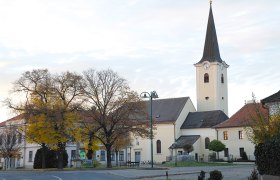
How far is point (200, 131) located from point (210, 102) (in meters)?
10.4

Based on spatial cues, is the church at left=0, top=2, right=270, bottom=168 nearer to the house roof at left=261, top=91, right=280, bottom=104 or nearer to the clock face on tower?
the clock face on tower

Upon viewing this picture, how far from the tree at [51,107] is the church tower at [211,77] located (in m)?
41.9

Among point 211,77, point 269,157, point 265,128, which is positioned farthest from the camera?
point 211,77

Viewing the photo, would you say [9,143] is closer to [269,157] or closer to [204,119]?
[204,119]

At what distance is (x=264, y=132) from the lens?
24.4 meters

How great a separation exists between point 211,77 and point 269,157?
69.5 meters

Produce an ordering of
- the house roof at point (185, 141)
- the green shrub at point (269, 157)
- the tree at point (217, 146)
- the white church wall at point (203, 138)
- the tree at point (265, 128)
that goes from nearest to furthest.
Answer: the green shrub at point (269, 157) < the tree at point (265, 128) < the tree at point (217, 146) < the white church wall at point (203, 138) < the house roof at point (185, 141)

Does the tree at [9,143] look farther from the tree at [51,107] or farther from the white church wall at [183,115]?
the white church wall at [183,115]

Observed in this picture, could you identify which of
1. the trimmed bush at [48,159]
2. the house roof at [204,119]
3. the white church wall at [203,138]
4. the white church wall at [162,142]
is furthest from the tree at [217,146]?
the trimmed bush at [48,159]

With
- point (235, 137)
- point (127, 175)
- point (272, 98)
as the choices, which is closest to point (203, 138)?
point (235, 137)

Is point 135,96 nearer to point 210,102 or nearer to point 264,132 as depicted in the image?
point 264,132

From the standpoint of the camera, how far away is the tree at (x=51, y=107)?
166 feet

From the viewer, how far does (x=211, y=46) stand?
91750mm

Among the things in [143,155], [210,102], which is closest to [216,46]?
[210,102]
